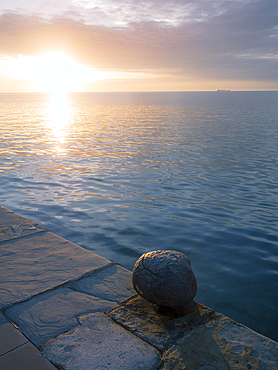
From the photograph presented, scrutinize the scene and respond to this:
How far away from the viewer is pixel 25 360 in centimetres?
264

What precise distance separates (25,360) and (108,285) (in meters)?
1.50

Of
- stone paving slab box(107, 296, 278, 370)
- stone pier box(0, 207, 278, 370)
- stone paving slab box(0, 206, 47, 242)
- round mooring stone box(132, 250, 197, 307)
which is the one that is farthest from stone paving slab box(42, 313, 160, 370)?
stone paving slab box(0, 206, 47, 242)

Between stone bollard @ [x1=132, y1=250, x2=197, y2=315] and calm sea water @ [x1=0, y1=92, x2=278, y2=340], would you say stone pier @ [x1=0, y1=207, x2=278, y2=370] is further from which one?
calm sea water @ [x1=0, y1=92, x2=278, y2=340]

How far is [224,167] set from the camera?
1216 centimetres

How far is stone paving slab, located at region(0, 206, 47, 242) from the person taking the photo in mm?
5372

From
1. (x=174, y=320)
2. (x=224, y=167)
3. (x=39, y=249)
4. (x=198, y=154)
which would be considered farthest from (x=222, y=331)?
(x=198, y=154)

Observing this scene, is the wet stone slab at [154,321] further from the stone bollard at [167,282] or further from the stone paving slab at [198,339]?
the stone bollard at [167,282]

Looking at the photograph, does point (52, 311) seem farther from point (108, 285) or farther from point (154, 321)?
point (154, 321)

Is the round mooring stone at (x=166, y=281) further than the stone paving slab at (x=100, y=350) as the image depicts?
Yes

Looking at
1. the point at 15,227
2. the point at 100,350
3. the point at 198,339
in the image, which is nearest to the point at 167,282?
the point at 198,339

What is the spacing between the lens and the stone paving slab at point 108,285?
3792 mm

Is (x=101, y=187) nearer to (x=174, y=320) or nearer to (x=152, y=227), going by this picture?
(x=152, y=227)

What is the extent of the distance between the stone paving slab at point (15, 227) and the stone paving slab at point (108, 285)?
1.98 m

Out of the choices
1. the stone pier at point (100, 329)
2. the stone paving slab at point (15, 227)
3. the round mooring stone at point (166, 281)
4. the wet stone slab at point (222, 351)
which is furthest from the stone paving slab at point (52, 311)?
the stone paving slab at point (15, 227)
